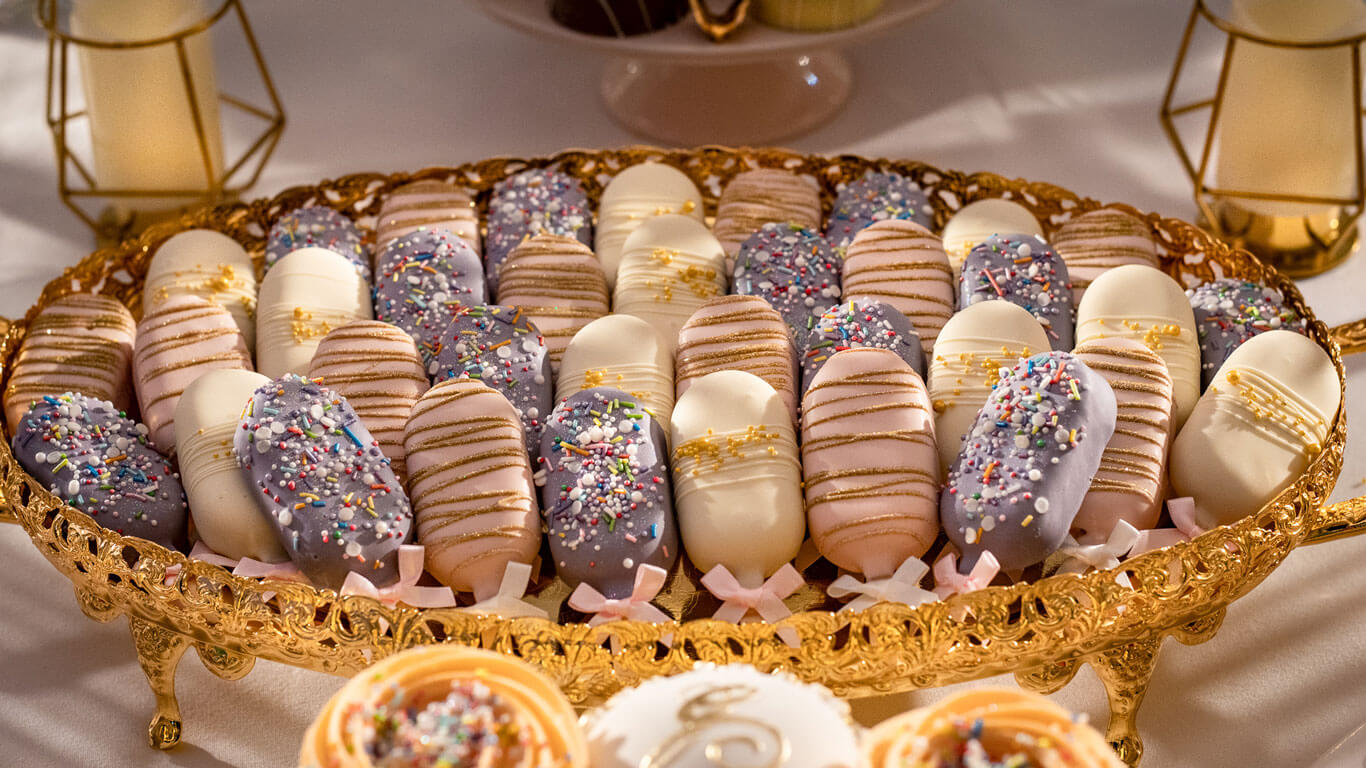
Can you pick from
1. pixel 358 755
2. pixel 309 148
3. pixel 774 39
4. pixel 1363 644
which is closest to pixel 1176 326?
pixel 1363 644

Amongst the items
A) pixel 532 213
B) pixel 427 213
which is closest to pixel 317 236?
pixel 427 213

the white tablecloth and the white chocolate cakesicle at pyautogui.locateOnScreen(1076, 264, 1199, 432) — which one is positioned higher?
the white chocolate cakesicle at pyautogui.locateOnScreen(1076, 264, 1199, 432)

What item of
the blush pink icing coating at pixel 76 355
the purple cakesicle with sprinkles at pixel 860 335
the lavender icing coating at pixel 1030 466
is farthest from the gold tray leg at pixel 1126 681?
the blush pink icing coating at pixel 76 355

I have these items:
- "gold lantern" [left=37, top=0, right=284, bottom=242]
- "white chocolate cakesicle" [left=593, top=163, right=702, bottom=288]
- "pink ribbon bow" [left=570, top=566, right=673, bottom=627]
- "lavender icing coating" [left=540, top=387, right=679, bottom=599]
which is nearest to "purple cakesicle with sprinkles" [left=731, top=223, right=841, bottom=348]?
"white chocolate cakesicle" [left=593, top=163, right=702, bottom=288]

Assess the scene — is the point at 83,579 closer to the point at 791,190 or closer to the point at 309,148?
the point at 791,190

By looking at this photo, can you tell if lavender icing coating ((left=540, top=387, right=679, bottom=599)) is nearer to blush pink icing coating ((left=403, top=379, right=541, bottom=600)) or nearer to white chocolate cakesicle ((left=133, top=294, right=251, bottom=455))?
blush pink icing coating ((left=403, top=379, right=541, bottom=600))

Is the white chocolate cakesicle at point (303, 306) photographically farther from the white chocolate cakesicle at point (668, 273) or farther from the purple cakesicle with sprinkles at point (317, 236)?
the white chocolate cakesicle at point (668, 273)

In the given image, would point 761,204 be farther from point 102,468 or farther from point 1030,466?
point 102,468
